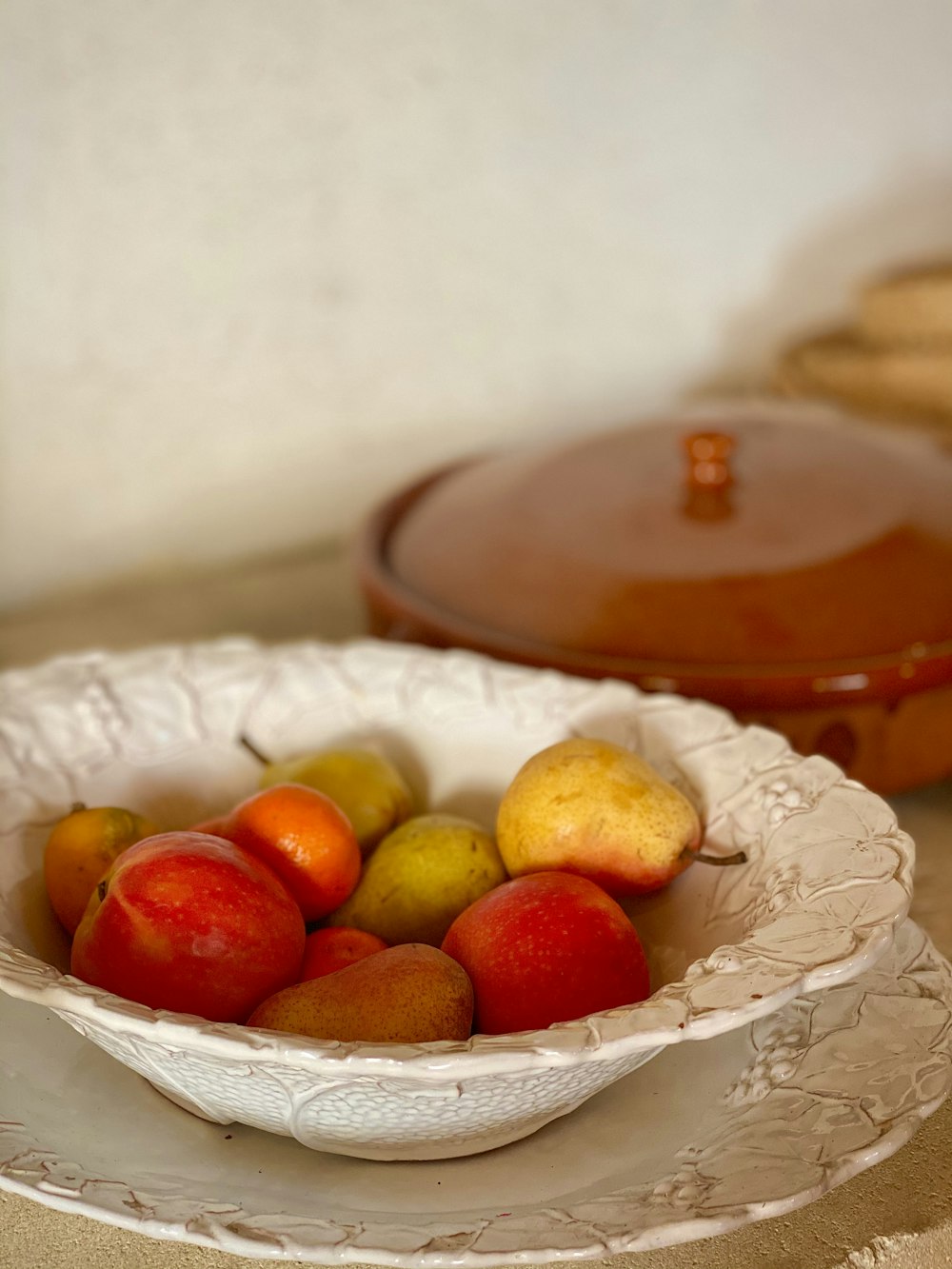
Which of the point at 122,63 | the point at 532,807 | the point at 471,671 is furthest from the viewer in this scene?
the point at 122,63

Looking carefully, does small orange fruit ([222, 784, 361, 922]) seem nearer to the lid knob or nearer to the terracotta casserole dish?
the terracotta casserole dish

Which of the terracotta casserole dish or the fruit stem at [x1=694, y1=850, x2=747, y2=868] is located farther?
the terracotta casserole dish

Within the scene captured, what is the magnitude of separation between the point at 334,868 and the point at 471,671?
16cm

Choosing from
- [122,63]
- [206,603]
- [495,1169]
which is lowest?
[206,603]

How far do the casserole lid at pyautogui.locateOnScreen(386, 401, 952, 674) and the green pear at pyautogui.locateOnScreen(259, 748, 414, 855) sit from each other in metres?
0.16

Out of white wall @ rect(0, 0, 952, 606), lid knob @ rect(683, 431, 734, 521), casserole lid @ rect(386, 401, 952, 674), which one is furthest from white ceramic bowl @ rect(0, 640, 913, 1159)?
white wall @ rect(0, 0, 952, 606)

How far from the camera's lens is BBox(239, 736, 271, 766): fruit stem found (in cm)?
63

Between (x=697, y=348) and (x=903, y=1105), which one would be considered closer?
(x=903, y=1105)

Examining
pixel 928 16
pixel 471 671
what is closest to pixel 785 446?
pixel 471 671

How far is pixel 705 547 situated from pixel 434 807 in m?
0.26

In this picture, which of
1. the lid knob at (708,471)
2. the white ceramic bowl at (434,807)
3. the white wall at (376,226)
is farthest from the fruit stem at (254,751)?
the white wall at (376,226)

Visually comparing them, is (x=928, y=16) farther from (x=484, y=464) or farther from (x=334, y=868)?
(x=334, y=868)

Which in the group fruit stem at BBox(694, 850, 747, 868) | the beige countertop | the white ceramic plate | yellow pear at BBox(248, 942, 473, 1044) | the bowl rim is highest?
the bowl rim

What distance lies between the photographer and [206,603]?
1199 mm
